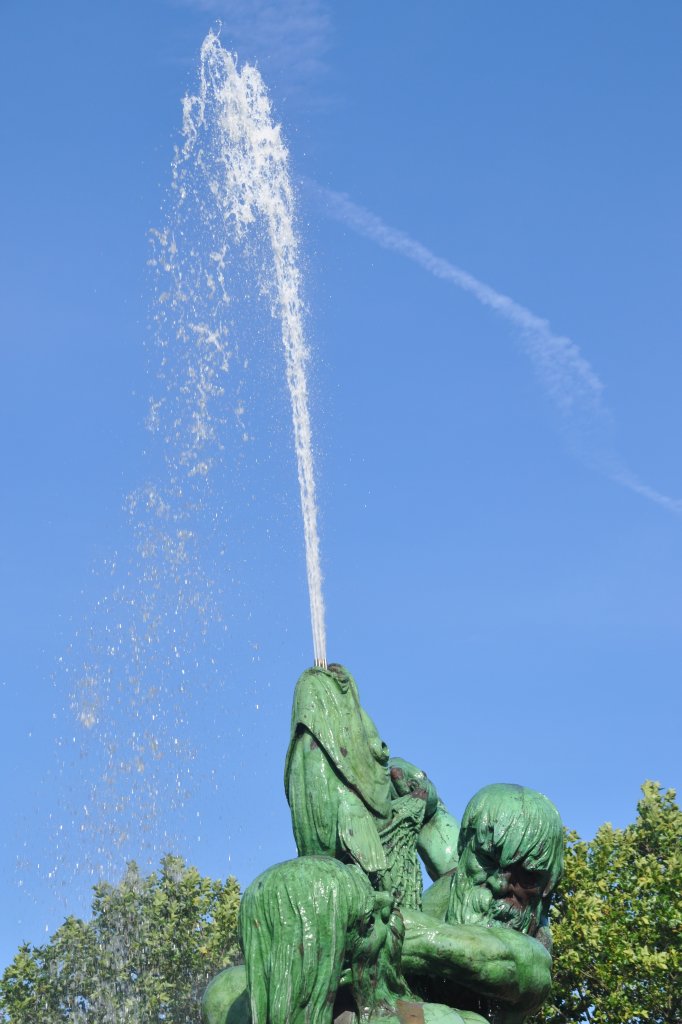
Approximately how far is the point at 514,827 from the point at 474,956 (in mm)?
738

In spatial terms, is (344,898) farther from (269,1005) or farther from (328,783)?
(328,783)

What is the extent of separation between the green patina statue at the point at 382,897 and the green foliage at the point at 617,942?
14898 mm

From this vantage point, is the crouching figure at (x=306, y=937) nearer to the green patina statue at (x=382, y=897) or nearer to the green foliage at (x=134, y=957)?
the green patina statue at (x=382, y=897)

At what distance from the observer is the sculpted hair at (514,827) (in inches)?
310

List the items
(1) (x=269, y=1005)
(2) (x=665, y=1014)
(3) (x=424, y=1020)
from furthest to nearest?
(2) (x=665, y=1014)
(3) (x=424, y=1020)
(1) (x=269, y=1005)

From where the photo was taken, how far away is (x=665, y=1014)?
22281 millimetres

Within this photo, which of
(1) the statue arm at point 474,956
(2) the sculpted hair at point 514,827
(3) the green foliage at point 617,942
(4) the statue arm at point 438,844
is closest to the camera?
(1) the statue arm at point 474,956

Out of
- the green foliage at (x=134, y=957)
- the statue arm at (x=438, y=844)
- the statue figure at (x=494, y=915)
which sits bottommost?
the statue figure at (x=494, y=915)

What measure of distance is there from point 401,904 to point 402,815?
1.61 ft

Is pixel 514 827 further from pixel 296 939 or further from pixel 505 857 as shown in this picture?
pixel 296 939

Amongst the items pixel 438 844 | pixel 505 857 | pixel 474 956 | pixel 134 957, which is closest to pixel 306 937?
pixel 474 956

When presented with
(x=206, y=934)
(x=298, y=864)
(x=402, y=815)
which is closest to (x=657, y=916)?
(x=206, y=934)

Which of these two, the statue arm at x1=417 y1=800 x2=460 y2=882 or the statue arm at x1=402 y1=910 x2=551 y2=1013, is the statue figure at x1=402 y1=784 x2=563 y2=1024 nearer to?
the statue arm at x1=402 y1=910 x2=551 y2=1013

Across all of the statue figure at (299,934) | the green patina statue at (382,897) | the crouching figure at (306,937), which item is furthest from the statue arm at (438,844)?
the statue figure at (299,934)
